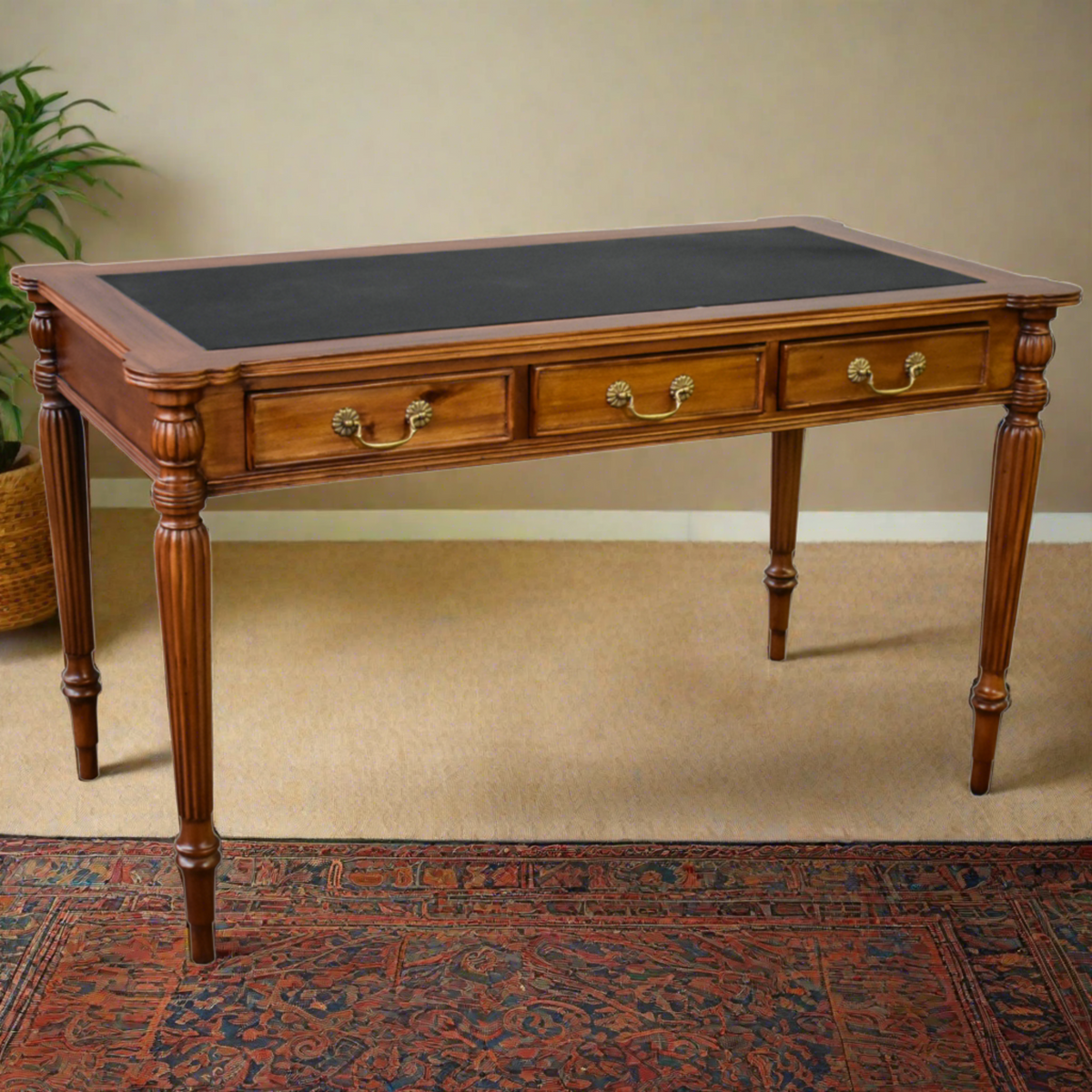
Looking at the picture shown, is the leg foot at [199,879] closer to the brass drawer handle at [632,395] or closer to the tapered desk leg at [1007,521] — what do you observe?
the brass drawer handle at [632,395]

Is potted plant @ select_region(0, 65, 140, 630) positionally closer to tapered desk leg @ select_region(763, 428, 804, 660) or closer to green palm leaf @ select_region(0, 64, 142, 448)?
green palm leaf @ select_region(0, 64, 142, 448)

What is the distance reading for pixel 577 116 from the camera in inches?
154

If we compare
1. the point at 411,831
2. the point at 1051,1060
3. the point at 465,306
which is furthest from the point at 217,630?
the point at 1051,1060

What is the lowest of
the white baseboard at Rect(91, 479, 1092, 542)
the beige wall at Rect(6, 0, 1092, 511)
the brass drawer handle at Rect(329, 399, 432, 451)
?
the white baseboard at Rect(91, 479, 1092, 542)

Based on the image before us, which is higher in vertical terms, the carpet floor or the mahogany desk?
the mahogany desk

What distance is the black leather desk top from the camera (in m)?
2.28

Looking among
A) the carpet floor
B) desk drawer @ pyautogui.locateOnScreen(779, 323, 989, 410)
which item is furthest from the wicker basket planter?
desk drawer @ pyautogui.locateOnScreen(779, 323, 989, 410)

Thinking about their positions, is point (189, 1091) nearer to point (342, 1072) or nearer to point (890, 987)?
point (342, 1072)

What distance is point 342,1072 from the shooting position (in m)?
2.12

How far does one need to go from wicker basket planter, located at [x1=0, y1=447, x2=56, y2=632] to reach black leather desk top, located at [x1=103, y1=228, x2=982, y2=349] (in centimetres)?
96

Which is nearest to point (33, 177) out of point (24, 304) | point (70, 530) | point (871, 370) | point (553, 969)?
point (24, 304)

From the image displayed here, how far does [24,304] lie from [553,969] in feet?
6.82

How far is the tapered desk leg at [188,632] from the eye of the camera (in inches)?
80.3

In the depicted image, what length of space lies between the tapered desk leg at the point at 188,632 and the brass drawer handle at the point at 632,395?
650 mm
